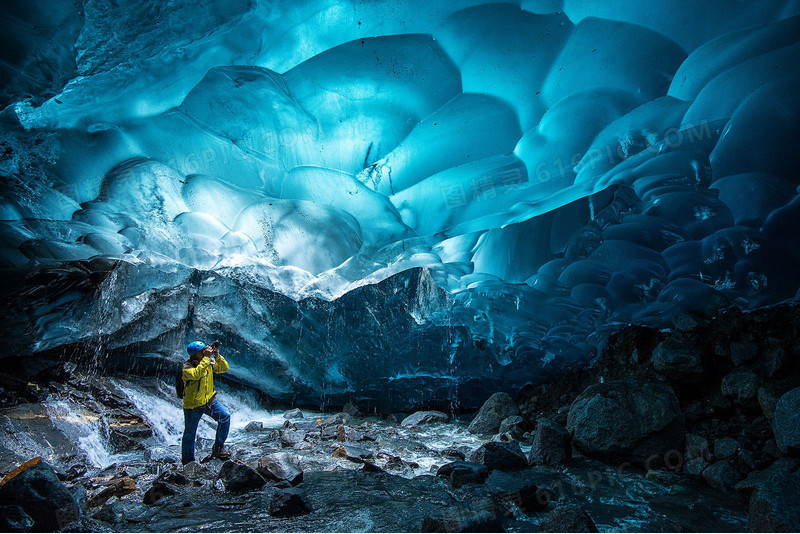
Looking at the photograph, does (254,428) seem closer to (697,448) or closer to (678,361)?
(697,448)

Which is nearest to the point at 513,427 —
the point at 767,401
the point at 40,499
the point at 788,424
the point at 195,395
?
the point at 767,401

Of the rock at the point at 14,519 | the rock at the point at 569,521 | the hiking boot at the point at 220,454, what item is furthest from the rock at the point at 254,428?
the rock at the point at 569,521

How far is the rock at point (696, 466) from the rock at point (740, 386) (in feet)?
4.71

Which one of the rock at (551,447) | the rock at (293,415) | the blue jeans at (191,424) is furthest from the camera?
the rock at (293,415)

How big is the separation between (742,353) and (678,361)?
2.74ft

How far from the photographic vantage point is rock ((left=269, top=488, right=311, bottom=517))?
131 inches

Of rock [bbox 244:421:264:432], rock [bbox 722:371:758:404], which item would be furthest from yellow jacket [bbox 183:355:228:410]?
rock [bbox 722:371:758:404]

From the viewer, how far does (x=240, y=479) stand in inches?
154

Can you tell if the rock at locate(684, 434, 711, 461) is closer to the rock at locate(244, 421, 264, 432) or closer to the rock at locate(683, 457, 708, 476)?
the rock at locate(683, 457, 708, 476)

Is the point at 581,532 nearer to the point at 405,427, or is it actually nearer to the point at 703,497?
the point at 703,497

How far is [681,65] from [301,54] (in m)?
3.70

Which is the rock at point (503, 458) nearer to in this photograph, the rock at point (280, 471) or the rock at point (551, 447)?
the rock at point (551, 447)

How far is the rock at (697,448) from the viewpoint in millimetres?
4992

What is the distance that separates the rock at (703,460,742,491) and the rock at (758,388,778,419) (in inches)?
46.9
